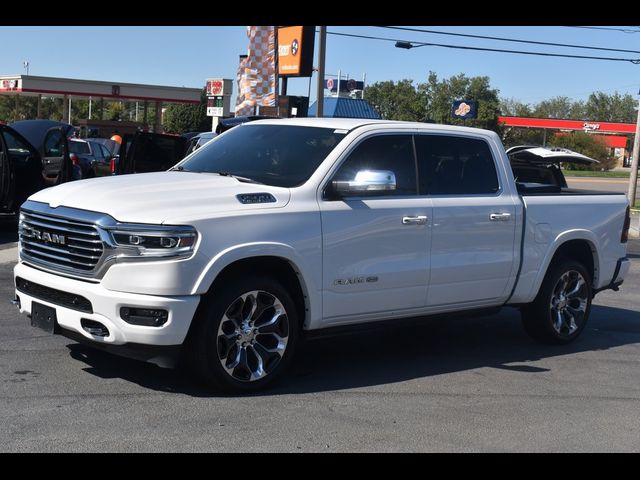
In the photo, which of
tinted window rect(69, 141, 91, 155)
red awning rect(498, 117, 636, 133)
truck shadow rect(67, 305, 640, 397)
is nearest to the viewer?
truck shadow rect(67, 305, 640, 397)

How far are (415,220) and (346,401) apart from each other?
5.28 ft

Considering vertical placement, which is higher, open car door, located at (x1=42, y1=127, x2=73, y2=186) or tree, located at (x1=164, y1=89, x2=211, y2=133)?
tree, located at (x1=164, y1=89, x2=211, y2=133)

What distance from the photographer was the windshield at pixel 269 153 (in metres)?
6.60

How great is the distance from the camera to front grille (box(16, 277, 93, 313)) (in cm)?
575

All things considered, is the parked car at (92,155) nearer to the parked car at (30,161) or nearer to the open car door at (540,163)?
the parked car at (30,161)

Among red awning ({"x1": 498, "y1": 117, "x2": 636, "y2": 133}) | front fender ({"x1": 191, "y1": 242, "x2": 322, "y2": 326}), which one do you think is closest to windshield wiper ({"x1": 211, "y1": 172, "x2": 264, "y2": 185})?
front fender ({"x1": 191, "y1": 242, "x2": 322, "y2": 326})

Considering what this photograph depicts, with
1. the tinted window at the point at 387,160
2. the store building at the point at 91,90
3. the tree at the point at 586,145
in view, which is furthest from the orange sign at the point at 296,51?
the tree at the point at 586,145

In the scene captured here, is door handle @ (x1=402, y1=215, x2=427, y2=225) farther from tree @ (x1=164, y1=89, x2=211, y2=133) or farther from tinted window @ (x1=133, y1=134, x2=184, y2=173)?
tree @ (x1=164, y1=89, x2=211, y2=133)

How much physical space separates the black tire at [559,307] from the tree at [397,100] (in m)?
48.7

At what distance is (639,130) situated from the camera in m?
25.7

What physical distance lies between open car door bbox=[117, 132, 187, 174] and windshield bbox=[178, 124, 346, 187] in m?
6.42

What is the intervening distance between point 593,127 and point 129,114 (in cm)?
5437
